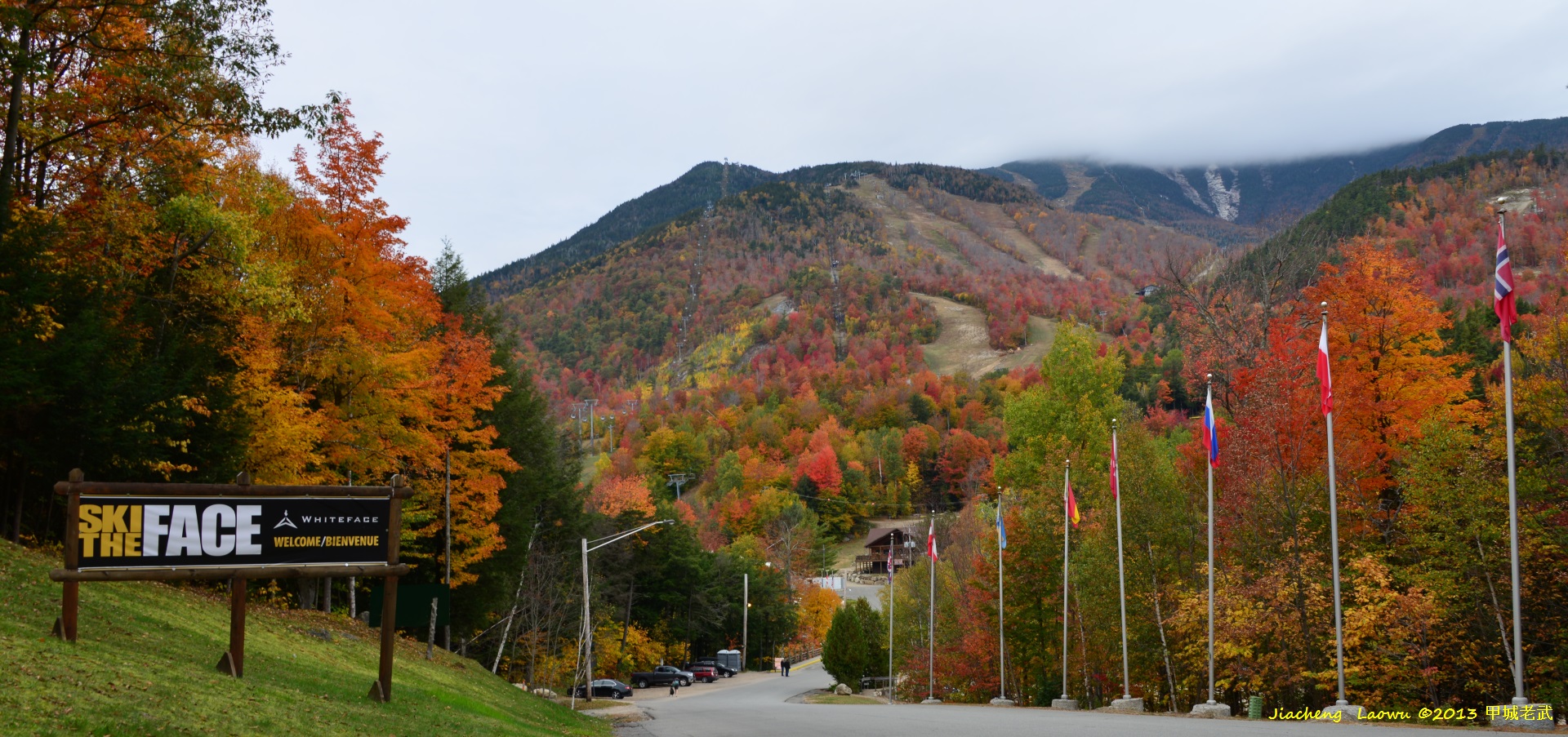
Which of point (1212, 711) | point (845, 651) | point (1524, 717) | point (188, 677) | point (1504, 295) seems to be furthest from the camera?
point (845, 651)

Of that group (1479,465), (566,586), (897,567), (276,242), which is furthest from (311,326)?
(897,567)

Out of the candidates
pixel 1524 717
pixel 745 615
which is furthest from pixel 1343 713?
pixel 745 615

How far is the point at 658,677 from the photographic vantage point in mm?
68188

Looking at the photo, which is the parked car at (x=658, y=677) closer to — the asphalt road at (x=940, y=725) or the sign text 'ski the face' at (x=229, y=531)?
the asphalt road at (x=940, y=725)

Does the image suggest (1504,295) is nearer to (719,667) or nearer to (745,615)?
(719,667)

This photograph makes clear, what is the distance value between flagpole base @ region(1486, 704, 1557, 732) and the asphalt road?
1.86m

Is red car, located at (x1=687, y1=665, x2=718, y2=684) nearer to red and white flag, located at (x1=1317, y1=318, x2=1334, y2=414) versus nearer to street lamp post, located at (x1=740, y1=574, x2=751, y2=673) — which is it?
street lamp post, located at (x1=740, y1=574, x2=751, y2=673)

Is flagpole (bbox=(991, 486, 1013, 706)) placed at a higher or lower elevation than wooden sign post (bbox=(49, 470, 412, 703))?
lower

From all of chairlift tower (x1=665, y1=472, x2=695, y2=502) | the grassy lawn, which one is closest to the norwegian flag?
the grassy lawn

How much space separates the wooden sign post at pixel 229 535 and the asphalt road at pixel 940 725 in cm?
1115

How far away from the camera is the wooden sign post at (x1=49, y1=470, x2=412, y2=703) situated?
45.9ft

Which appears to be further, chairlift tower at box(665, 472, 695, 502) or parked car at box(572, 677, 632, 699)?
chairlift tower at box(665, 472, 695, 502)

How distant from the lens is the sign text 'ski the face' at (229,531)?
46.6 ft

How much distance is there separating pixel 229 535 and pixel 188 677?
2333mm
